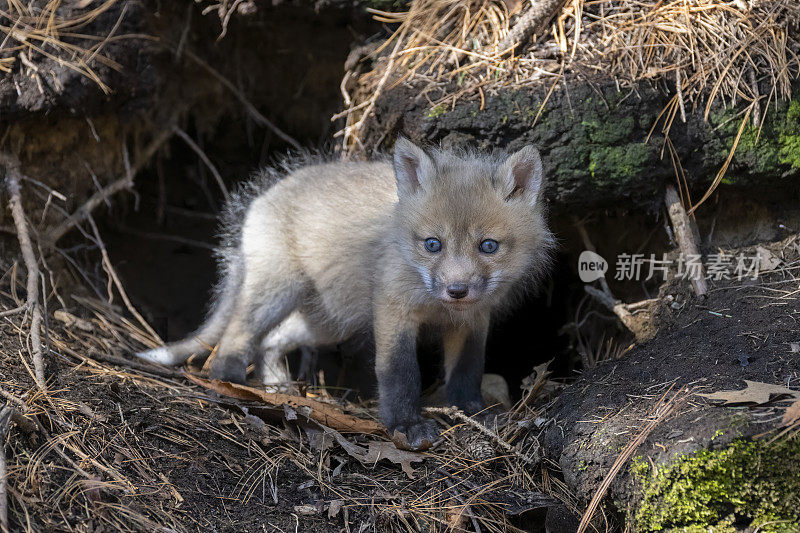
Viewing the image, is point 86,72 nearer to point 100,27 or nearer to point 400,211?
point 100,27

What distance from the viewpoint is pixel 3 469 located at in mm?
2158

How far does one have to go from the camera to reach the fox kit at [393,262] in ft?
10.6

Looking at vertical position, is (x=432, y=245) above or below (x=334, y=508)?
above

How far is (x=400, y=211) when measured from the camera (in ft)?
11.3

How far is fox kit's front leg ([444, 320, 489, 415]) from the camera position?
3711mm

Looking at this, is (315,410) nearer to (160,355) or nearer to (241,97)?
(160,355)

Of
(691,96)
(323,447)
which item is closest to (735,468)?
(323,447)

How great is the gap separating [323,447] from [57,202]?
2.72 m

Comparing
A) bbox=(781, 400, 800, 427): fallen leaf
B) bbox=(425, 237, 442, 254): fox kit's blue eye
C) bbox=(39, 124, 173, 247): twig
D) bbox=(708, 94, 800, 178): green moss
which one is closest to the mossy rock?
bbox=(708, 94, 800, 178): green moss

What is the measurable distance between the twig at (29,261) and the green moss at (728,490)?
2512 mm

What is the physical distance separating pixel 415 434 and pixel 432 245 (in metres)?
0.92

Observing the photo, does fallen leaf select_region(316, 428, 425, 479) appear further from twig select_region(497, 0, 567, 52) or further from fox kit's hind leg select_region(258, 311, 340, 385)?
twig select_region(497, 0, 567, 52)

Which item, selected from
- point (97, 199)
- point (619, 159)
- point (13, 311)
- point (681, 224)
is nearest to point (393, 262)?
point (619, 159)

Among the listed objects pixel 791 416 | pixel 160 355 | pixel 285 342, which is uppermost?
pixel 791 416
